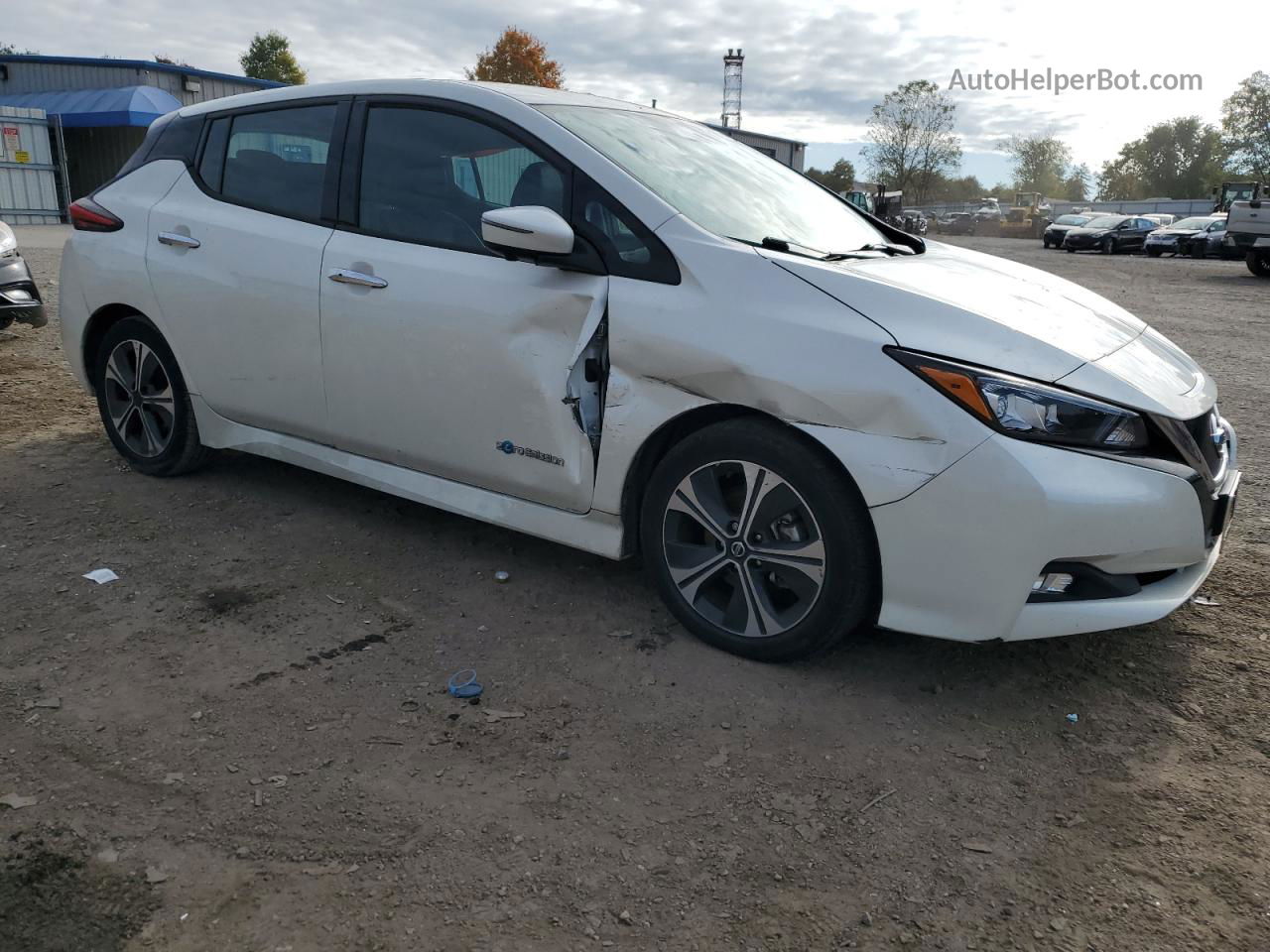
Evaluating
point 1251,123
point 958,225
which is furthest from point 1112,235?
point 1251,123

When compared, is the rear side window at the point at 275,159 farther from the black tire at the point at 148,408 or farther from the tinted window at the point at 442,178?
the black tire at the point at 148,408

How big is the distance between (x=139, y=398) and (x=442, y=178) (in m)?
2.04

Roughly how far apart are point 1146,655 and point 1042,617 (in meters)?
0.77

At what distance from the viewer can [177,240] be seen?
4.34m

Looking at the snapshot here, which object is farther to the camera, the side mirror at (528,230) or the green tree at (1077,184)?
the green tree at (1077,184)

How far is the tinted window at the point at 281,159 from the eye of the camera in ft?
13.1

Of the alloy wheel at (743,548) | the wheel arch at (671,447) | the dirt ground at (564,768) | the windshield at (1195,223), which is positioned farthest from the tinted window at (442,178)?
the windshield at (1195,223)

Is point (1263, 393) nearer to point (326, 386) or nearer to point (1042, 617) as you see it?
point (1042, 617)

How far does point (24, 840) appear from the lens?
2295 millimetres

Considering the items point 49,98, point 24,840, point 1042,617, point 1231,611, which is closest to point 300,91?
point 24,840

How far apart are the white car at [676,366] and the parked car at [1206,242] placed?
32134mm

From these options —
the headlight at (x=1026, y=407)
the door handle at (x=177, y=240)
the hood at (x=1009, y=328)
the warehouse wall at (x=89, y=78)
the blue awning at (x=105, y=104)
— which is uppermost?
the warehouse wall at (x=89, y=78)

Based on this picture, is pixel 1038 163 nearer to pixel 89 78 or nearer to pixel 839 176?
pixel 839 176

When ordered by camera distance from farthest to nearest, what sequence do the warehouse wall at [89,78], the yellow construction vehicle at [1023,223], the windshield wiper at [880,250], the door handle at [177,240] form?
the yellow construction vehicle at [1023,223] < the warehouse wall at [89,78] < the door handle at [177,240] < the windshield wiper at [880,250]
